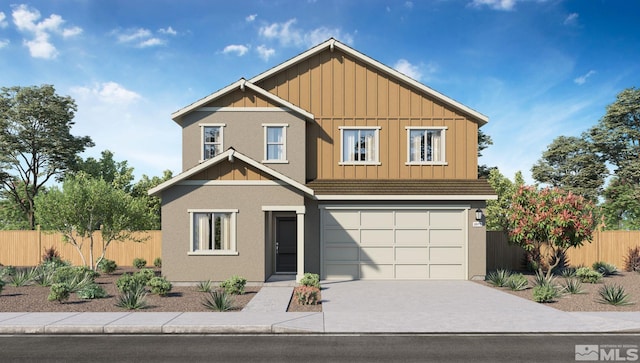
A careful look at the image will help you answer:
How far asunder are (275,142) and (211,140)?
9.34ft

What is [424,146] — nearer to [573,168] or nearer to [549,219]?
[549,219]

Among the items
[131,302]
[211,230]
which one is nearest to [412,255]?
[211,230]

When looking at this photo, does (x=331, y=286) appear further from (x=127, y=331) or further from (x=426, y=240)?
(x=127, y=331)

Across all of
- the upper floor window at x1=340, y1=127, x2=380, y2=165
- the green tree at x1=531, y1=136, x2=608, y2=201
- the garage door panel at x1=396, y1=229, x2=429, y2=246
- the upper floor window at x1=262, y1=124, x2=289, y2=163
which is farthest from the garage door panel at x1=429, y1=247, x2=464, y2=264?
the green tree at x1=531, y1=136, x2=608, y2=201

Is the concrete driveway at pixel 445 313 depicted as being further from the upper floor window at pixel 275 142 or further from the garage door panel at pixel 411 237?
the upper floor window at pixel 275 142

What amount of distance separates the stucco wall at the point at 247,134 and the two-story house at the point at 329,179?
44 millimetres

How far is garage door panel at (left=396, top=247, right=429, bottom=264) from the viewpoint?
18.5 m

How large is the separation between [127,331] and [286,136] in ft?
35.5

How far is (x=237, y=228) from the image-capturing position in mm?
16578

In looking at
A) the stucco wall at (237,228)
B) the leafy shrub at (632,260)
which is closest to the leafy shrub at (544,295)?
the stucco wall at (237,228)

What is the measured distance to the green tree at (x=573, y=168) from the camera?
131 ft

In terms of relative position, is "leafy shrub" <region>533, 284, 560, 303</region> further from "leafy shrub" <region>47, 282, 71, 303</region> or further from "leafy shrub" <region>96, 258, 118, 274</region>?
"leafy shrub" <region>96, 258, 118, 274</region>

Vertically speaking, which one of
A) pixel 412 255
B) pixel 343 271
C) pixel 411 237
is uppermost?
pixel 411 237

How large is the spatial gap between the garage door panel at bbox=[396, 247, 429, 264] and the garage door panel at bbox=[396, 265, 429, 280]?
21 cm
